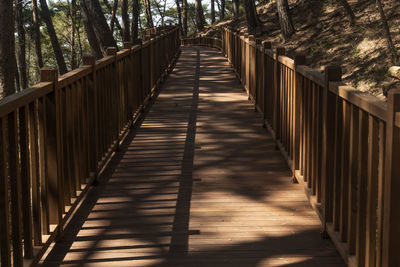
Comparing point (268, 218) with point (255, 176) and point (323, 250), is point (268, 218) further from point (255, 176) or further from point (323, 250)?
point (255, 176)

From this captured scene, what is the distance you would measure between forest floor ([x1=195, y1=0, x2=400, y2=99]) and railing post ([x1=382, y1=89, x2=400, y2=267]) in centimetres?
946

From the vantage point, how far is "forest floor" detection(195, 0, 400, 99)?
14.5m

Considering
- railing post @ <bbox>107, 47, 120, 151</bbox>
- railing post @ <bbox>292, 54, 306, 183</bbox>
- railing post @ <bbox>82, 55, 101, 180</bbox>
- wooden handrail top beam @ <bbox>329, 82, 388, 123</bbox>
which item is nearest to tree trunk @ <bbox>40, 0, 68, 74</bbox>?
railing post @ <bbox>107, 47, 120, 151</bbox>

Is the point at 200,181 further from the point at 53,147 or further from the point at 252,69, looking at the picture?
the point at 252,69

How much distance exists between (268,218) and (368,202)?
2.00 m

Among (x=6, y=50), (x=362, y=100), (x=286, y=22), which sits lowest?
(x=362, y=100)

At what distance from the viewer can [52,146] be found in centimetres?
484

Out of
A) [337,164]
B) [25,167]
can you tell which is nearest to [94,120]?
[25,167]

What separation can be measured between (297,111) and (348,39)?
1348 cm

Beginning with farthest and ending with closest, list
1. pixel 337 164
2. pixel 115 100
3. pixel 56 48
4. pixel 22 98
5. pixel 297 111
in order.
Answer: pixel 56 48
pixel 115 100
pixel 297 111
pixel 337 164
pixel 22 98

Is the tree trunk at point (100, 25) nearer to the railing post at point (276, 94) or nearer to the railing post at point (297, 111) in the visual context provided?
the railing post at point (276, 94)

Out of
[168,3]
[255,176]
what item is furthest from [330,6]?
[168,3]

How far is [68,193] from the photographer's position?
17.7 feet

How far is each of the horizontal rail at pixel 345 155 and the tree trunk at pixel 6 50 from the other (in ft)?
13.9
